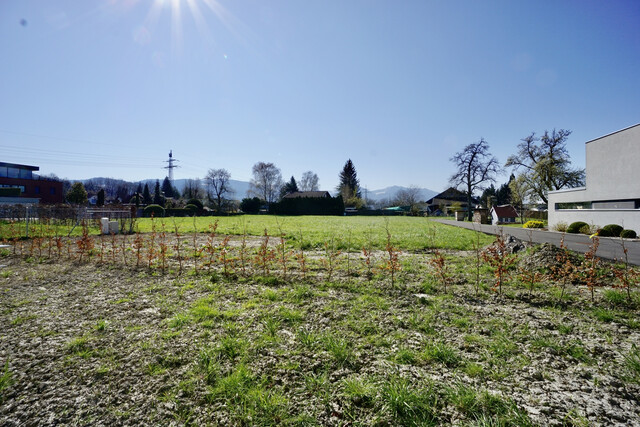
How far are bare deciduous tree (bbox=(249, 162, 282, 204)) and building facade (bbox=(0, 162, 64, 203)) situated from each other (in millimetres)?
36784

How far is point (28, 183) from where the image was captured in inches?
1731

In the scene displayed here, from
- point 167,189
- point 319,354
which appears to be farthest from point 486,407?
point 167,189

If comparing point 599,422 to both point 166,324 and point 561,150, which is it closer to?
point 166,324

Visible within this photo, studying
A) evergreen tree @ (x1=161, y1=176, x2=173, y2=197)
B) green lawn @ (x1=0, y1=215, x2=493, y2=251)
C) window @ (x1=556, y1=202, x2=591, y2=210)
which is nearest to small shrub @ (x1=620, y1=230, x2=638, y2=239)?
window @ (x1=556, y1=202, x2=591, y2=210)

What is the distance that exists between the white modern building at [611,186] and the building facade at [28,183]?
66951mm

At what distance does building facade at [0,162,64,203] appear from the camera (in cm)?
4134

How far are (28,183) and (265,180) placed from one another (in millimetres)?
42288

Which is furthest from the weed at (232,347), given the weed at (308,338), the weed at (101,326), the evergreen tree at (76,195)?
the evergreen tree at (76,195)

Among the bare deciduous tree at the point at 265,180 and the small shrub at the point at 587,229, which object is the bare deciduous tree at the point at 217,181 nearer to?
the bare deciduous tree at the point at 265,180

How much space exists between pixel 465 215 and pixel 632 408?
48.5m

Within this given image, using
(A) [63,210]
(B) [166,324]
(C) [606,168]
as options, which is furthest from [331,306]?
(C) [606,168]

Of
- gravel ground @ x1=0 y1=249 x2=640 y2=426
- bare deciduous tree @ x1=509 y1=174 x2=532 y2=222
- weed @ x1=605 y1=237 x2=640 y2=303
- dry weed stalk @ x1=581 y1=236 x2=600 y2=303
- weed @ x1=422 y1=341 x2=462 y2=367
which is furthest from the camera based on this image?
bare deciduous tree @ x1=509 y1=174 x2=532 y2=222

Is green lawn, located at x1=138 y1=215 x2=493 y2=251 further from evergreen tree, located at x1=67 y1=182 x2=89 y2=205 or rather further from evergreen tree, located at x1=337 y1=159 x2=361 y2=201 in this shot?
evergreen tree, located at x1=337 y1=159 x2=361 y2=201

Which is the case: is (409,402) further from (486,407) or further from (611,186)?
(611,186)
